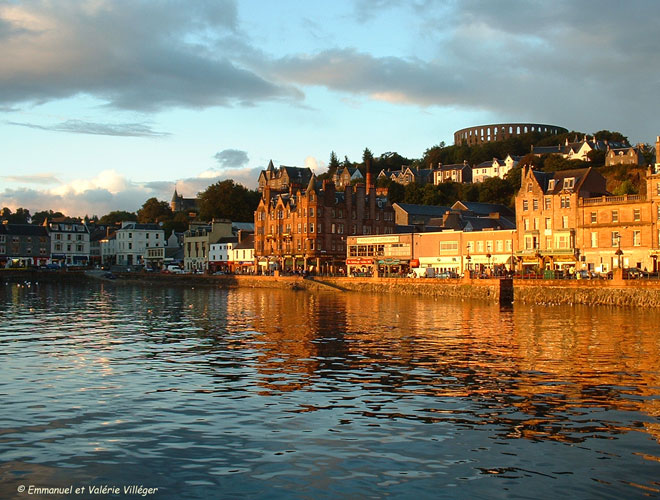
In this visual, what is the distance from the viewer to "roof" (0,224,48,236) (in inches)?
6216

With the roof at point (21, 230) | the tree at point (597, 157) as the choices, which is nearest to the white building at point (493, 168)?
the tree at point (597, 157)

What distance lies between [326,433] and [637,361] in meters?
17.8

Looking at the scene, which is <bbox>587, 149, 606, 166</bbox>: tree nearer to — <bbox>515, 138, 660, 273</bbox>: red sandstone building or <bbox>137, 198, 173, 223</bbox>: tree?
<bbox>515, 138, 660, 273</bbox>: red sandstone building

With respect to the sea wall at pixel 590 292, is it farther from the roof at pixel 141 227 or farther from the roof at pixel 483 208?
the roof at pixel 141 227

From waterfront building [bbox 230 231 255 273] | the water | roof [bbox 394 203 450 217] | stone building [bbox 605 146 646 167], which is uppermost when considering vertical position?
stone building [bbox 605 146 646 167]

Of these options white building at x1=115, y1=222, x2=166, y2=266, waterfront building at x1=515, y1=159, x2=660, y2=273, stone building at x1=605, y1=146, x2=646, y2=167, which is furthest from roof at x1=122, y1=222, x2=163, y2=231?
stone building at x1=605, y1=146, x2=646, y2=167

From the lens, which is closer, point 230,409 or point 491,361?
point 230,409

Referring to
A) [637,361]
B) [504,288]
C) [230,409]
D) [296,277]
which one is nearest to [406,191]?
[296,277]

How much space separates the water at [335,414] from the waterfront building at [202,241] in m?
109

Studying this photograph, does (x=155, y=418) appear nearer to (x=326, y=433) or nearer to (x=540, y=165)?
(x=326, y=433)

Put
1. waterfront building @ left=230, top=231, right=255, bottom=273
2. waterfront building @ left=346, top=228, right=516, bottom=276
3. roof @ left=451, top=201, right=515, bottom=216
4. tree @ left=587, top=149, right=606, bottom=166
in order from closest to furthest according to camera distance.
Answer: waterfront building @ left=346, top=228, right=516, bottom=276, roof @ left=451, top=201, right=515, bottom=216, waterfront building @ left=230, top=231, right=255, bottom=273, tree @ left=587, top=149, right=606, bottom=166

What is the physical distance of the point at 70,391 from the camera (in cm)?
2309

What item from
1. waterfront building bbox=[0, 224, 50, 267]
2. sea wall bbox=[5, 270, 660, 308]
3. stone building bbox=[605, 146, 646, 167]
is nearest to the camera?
sea wall bbox=[5, 270, 660, 308]

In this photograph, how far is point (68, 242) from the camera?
555ft
